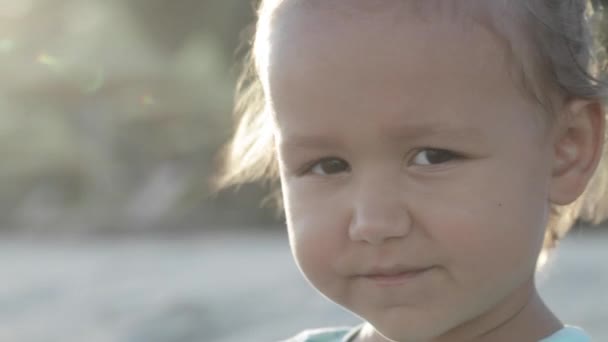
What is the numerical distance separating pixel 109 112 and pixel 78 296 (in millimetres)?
2302

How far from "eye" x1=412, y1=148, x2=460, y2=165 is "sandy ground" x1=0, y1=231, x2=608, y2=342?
6.72 ft

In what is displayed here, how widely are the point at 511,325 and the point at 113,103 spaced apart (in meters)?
5.19

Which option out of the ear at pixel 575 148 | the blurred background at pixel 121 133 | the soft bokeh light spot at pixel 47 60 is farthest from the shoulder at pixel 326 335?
the soft bokeh light spot at pixel 47 60

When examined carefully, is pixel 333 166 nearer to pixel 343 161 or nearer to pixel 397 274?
pixel 343 161

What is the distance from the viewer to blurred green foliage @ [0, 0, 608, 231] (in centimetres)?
674

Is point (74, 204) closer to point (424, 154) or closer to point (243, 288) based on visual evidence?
point (243, 288)

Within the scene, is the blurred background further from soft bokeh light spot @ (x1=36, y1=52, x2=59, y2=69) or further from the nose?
the nose

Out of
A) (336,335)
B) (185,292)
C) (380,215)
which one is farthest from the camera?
(185,292)

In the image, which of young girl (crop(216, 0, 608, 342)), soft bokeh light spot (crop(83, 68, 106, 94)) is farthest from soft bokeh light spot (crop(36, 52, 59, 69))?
young girl (crop(216, 0, 608, 342))

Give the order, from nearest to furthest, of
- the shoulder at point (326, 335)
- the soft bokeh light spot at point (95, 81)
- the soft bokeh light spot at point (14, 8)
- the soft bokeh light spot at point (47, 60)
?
the shoulder at point (326, 335) → the soft bokeh light spot at point (14, 8) → the soft bokeh light spot at point (95, 81) → the soft bokeh light spot at point (47, 60)

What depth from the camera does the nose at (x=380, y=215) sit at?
1721 millimetres

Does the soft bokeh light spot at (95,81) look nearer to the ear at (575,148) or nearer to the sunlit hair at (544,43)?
the sunlit hair at (544,43)

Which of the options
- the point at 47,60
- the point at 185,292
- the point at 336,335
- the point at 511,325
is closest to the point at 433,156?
the point at 511,325

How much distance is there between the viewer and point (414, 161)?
70.0 inches
